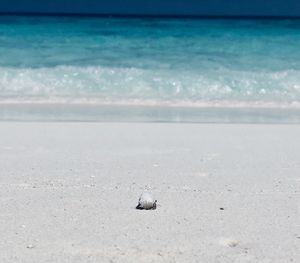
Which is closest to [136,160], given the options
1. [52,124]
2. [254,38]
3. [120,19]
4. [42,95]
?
[52,124]

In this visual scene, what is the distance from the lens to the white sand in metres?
2.15

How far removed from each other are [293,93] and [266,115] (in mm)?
1431

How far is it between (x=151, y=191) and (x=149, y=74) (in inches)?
170

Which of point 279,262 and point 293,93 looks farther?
point 293,93

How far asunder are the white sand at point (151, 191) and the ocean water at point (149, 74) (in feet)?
2.68

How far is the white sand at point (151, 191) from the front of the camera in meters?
2.15

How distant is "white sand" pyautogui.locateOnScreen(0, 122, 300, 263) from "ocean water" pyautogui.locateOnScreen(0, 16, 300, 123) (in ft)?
2.68

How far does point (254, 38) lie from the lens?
35.8 feet

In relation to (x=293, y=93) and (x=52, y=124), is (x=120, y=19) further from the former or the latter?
(x=52, y=124)

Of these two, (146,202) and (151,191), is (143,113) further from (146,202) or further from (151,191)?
(146,202)

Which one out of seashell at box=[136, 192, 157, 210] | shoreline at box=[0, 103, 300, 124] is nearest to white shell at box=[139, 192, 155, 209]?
seashell at box=[136, 192, 157, 210]

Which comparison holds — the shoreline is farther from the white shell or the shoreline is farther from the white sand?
the white shell

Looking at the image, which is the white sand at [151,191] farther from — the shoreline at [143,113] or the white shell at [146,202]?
the shoreline at [143,113]

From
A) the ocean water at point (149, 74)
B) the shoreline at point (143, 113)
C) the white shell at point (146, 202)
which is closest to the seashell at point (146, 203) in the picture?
the white shell at point (146, 202)
